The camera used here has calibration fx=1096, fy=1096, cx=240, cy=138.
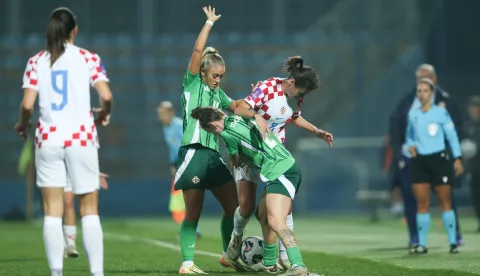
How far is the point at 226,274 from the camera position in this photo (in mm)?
9023

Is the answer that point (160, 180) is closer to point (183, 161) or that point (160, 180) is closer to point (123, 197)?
point (123, 197)

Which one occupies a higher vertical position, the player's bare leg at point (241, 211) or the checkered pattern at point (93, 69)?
the checkered pattern at point (93, 69)

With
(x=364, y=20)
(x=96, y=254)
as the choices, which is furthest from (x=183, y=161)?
(x=364, y=20)

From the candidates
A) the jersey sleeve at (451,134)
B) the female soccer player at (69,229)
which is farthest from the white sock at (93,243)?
the jersey sleeve at (451,134)

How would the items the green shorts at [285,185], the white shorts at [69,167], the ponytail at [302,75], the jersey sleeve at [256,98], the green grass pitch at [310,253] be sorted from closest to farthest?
the white shorts at [69,167] < the green shorts at [285,185] < the ponytail at [302,75] < the jersey sleeve at [256,98] < the green grass pitch at [310,253]

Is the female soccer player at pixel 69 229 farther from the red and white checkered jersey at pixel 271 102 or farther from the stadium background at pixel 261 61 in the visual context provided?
the stadium background at pixel 261 61

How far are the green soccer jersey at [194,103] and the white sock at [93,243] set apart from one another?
2.01m

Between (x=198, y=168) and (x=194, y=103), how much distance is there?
1.76 ft

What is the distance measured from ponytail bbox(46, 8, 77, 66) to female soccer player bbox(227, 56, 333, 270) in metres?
1.88

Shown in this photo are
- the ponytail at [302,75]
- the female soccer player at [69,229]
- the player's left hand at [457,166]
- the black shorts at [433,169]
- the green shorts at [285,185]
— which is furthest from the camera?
the player's left hand at [457,166]

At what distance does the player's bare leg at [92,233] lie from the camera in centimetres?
712

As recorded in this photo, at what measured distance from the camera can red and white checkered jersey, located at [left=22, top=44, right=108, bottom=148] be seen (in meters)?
7.11

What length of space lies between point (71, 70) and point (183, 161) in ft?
7.04

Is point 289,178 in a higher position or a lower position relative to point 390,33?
lower
